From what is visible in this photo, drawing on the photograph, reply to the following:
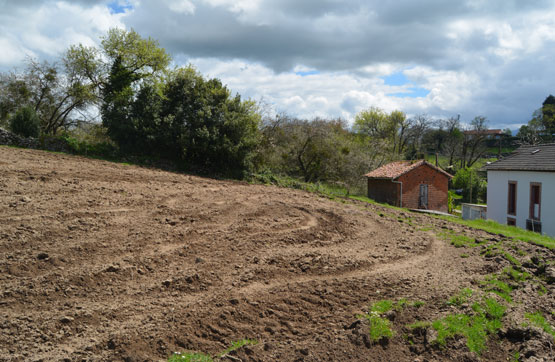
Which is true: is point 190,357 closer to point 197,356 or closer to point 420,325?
point 197,356

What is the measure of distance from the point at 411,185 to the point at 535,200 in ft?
32.8

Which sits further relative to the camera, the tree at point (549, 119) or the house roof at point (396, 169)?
the tree at point (549, 119)

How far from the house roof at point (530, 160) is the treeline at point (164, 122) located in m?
11.9

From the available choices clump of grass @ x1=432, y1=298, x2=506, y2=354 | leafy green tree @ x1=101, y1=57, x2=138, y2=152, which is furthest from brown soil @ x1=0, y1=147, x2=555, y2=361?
leafy green tree @ x1=101, y1=57, x2=138, y2=152

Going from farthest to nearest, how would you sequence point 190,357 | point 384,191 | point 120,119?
point 384,191 → point 120,119 → point 190,357

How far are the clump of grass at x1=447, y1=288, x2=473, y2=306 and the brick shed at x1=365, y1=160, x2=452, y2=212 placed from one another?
81.5ft

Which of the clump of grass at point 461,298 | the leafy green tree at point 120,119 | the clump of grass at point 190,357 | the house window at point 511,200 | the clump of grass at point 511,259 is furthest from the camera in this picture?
the house window at point 511,200

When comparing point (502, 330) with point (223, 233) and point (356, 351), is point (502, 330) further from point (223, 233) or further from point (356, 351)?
point (223, 233)

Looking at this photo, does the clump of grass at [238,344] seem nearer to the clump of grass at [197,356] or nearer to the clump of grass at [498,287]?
the clump of grass at [197,356]

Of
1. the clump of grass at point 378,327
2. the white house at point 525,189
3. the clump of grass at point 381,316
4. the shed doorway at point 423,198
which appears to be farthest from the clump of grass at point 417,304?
the shed doorway at point 423,198

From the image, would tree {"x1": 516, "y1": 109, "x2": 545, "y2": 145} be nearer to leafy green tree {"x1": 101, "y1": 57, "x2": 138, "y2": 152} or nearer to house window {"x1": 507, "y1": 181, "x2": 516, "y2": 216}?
house window {"x1": 507, "y1": 181, "x2": 516, "y2": 216}

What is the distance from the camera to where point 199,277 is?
271 inches

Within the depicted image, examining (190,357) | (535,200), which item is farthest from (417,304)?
(535,200)

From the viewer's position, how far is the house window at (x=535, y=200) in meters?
23.2
